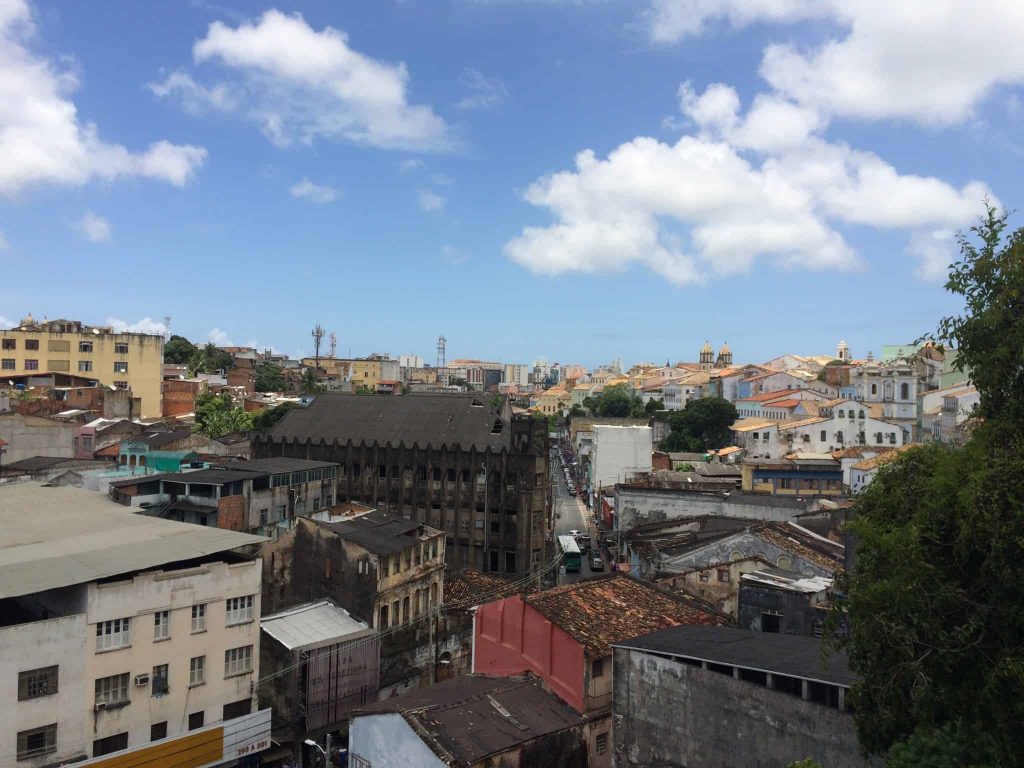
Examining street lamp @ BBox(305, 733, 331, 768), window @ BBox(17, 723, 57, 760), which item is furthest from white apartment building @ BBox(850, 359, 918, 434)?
window @ BBox(17, 723, 57, 760)

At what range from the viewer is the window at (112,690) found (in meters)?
24.8

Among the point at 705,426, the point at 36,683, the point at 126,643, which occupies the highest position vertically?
the point at 705,426

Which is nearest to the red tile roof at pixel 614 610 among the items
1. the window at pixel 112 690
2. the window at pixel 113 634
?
the window at pixel 113 634

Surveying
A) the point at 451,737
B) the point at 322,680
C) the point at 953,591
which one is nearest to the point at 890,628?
the point at 953,591

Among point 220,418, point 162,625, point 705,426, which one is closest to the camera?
point 162,625

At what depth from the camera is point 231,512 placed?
123 feet

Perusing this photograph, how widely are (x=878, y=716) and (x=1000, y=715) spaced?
8.00 ft

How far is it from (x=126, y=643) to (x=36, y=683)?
8.43 ft

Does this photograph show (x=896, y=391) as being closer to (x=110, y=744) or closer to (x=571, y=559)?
(x=571, y=559)

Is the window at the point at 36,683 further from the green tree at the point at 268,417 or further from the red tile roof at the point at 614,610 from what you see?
the green tree at the point at 268,417

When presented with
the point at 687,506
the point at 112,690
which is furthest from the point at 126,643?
the point at 687,506

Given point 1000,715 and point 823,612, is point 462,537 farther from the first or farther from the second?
point 1000,715

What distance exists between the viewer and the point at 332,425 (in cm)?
6072

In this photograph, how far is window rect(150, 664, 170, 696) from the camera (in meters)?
26.0
